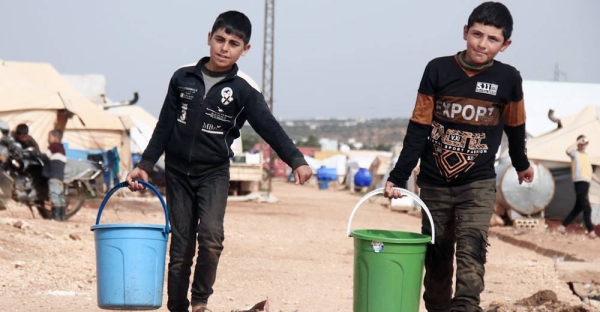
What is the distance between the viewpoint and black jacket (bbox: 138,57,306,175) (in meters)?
5.72

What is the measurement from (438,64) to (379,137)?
19080cm

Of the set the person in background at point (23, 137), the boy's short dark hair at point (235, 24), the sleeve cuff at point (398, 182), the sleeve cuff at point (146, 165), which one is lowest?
the person in background at point (23, 137)

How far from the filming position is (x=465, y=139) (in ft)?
18.5

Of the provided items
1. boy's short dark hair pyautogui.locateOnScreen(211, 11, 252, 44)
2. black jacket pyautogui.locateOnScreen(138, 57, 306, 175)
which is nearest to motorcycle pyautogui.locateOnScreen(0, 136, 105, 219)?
black jacket pyautogui.locateOnScreen(138, 57, 306, 175)

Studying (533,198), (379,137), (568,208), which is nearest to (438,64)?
(533,198)

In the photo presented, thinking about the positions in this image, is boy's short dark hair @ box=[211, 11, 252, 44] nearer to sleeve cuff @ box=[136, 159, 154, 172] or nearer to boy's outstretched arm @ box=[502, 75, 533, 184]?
sleeve cuff @ box=[136, 159, 154, 172]

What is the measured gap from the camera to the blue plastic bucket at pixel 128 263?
17.9ft

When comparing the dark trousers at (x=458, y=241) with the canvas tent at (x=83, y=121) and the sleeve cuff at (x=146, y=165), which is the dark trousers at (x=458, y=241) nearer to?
the sleeve cuff at (x=146, y=165)

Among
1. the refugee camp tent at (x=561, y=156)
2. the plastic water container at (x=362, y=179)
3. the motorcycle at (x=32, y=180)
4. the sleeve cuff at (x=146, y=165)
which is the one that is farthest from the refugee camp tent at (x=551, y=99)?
the sleeve cuff at (x=146, y=165)

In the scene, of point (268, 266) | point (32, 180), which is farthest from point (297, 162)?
point (32, 180)

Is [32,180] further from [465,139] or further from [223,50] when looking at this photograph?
[465,139]

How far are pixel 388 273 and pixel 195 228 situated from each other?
4.34 ft

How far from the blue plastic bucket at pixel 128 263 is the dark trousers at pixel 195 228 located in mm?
243

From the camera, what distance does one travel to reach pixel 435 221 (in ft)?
19.1
